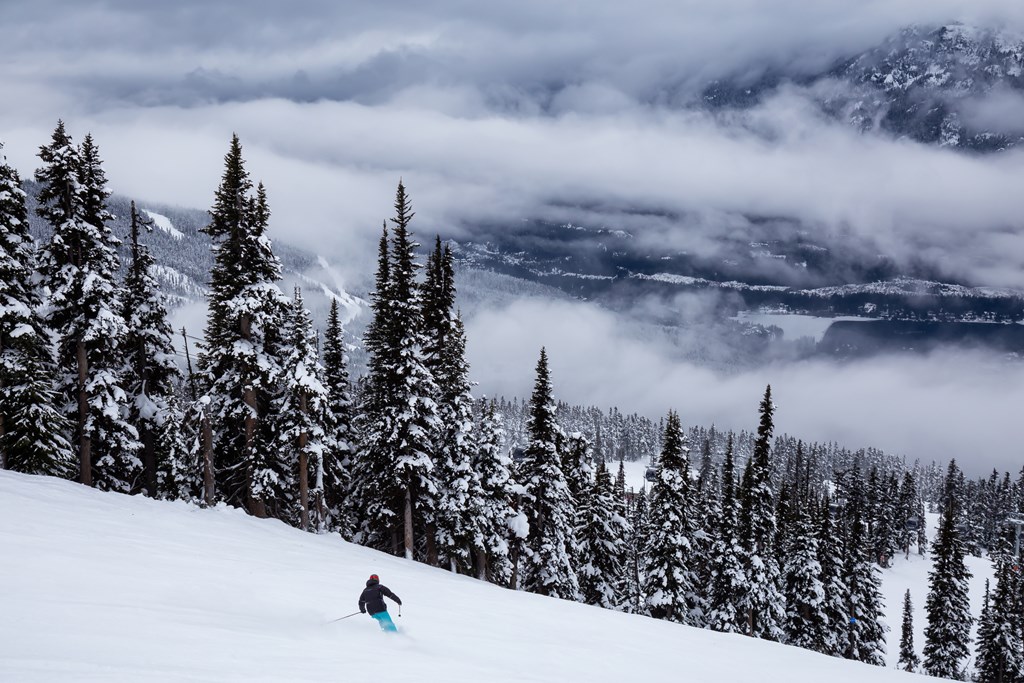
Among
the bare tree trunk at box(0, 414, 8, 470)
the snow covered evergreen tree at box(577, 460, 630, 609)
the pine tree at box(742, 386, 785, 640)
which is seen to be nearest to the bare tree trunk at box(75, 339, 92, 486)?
the bare tree trunk at box(0, 414, 8, 470)

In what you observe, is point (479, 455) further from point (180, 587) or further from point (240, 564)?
point (180, 587)

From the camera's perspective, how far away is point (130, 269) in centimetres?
2973

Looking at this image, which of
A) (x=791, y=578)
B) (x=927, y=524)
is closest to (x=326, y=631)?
(x=791, y=578)

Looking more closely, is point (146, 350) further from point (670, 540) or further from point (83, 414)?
point (670, 540)

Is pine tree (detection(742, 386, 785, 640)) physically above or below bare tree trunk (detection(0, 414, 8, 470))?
below

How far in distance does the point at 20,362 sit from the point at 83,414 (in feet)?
11.0

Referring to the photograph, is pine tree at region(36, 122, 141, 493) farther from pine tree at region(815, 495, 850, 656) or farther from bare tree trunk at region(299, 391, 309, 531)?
pine tree at region(815, 495, 850, 656)

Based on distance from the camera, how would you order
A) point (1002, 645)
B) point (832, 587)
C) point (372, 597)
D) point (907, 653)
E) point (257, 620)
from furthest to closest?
point (907, 653) < point (1002, 645) < point (832, 587) < point (372, 597) < point (257, 620)

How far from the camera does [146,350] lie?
30188mm

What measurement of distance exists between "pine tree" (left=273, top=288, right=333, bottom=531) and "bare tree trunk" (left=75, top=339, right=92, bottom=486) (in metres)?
7.81

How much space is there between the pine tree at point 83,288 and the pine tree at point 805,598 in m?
49.2

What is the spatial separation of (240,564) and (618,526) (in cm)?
3211

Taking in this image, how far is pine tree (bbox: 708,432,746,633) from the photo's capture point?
4394 centimetres

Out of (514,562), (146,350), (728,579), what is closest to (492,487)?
(514,562)
